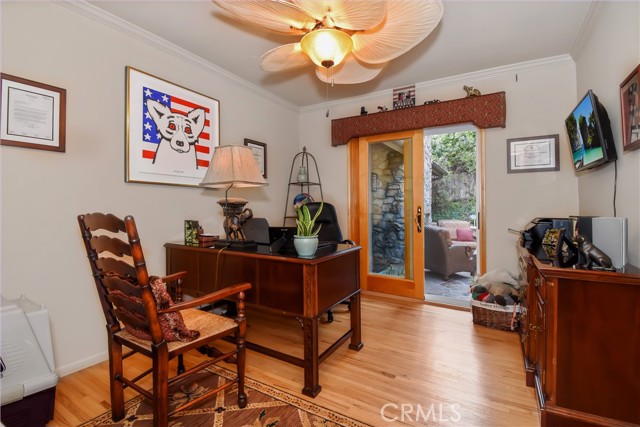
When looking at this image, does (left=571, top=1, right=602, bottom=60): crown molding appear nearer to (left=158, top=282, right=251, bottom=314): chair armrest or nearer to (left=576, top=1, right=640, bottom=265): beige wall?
(left=576, top=1, right=640, bottom=265): beige wall

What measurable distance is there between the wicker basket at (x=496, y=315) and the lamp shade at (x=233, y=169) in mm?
2263

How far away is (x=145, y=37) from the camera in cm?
238

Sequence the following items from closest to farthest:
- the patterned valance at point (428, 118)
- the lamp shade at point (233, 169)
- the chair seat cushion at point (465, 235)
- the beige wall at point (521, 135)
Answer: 1. the lamp shade at point (233, 169)
2. the beige wall at point (521, 135)
3. the patterned valance at point (428, 118)
4. the chair seat cushion at point (465, 235)

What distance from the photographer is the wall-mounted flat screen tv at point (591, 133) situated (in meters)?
1.73

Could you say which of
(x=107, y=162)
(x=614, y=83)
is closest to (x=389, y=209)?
(x=614, y=83)

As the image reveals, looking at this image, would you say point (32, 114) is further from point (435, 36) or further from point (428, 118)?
point (428, 118)

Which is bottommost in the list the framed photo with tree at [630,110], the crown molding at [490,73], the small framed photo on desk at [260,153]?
the framed photo with tree at [630,110]

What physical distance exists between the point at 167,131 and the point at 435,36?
241 centimetres

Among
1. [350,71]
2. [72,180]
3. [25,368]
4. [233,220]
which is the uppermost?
[350,71]

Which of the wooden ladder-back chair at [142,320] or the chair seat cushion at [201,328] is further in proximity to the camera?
the chair seat cushion at [201,328]

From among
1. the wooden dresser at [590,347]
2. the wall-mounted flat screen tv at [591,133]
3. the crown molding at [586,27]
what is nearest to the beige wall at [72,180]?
the wooden dresser at [590,347]

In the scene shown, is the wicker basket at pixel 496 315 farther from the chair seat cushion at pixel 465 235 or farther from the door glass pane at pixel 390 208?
the chair seat cushion at pixel 465 235

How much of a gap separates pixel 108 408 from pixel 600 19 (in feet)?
13.1

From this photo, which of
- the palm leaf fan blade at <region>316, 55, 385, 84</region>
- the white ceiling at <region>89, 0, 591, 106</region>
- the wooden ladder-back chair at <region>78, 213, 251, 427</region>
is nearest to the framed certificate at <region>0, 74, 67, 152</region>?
the white ceiling at <region>89, 0, 591, 106</region>
